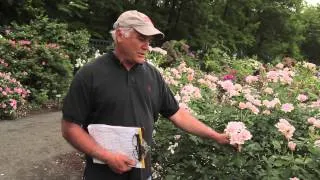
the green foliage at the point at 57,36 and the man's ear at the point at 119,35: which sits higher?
the man's ear at the point at 119,35

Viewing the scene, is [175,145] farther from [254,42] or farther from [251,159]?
[254,42]

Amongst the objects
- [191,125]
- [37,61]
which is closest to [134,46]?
[191,125]

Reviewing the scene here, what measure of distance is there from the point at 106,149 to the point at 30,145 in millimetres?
4514

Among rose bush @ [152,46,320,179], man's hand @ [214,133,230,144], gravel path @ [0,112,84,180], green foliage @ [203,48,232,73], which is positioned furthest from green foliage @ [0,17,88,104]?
man's hand @ [214,133,230,144]

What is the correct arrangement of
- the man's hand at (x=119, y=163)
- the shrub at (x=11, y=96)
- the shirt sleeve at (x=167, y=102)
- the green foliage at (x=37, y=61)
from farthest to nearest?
the green foliage at (x=37, y=61) → the shrub at (x=11, y=96) → the shirt sleeve at (x=167, y=102) → the man's hand at (x=119, y=163)

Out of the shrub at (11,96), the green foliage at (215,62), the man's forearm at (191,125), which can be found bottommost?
the shrub at (11,96)

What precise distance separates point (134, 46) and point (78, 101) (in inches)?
16.1

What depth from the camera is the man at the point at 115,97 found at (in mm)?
2732

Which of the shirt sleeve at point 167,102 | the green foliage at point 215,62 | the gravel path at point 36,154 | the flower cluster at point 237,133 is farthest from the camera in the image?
the green foliage at point 215,62

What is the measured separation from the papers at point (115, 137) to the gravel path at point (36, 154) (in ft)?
10.4

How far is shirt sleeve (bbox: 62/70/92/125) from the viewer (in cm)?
274

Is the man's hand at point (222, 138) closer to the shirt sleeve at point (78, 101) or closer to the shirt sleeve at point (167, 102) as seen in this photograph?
the shirt sleeve at point (167, 102)

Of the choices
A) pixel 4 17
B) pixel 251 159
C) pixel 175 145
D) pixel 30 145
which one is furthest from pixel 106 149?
pixel 4 17

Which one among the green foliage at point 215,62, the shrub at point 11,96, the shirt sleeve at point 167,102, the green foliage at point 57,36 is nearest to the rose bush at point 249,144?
the shirt sleeve at point 167,102
